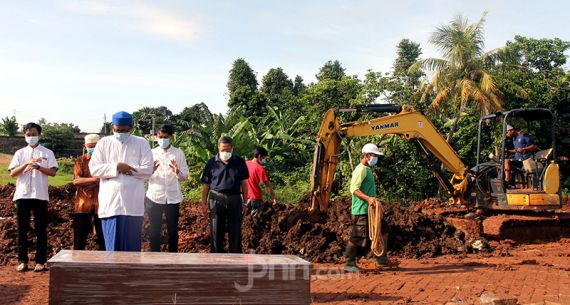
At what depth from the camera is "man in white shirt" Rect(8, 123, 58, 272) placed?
6.86m

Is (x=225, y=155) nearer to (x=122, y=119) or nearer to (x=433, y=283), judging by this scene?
(x=122, y=119)

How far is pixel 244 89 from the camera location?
29172 millimetres

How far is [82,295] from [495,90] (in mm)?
18284

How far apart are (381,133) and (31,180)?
244 inches

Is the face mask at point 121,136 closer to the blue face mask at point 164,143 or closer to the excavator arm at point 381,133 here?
the blue face mask at point 164,143

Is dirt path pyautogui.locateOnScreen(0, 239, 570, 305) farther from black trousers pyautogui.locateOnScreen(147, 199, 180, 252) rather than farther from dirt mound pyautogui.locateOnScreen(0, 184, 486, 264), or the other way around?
black trousers pyautogui.locateOnScreen(147, 199, 180, 252)

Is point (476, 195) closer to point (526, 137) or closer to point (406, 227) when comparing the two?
point (526, 137)

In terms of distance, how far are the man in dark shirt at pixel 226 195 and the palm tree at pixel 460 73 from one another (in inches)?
574

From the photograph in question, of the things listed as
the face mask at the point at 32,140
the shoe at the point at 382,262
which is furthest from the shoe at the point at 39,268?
the shoe at the point at 382,262

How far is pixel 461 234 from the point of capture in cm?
988

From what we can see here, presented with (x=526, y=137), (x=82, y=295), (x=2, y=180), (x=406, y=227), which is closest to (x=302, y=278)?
(x=82, y=295)

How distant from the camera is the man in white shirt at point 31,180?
22.5 feet

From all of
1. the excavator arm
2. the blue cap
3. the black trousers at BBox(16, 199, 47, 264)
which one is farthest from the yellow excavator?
the blue cap

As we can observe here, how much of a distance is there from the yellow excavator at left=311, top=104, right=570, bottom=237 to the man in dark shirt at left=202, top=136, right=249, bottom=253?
288cm
